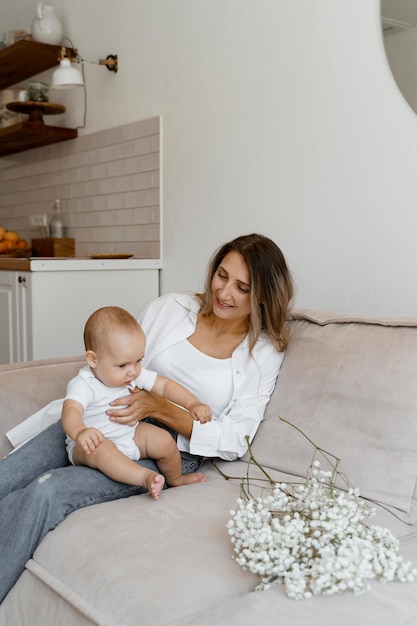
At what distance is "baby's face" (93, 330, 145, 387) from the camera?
1804 mm

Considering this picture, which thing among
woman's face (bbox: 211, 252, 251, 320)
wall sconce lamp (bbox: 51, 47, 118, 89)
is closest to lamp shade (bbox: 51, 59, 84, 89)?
wall sconce lamp (bbox: 51, 47, 118, 89)

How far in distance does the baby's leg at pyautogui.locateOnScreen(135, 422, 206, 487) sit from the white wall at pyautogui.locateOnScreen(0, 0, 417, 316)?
917mm

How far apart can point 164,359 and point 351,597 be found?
3.26 feet

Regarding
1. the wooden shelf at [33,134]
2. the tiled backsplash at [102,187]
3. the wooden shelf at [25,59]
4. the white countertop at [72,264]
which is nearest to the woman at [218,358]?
the white countertop at [72,264]

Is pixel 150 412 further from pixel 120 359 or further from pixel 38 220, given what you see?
pixel 38 220

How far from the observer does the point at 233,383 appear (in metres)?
2.06

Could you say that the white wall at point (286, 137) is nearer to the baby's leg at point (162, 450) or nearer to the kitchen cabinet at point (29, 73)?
the kitchen cabinet at point (29, 73)

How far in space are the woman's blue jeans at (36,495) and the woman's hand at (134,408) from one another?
0.12 metres

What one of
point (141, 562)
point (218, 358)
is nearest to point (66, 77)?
point (218, 358)

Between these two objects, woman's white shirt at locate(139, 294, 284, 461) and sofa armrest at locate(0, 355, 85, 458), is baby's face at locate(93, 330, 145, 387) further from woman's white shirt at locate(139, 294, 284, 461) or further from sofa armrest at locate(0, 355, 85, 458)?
sofa armrest at locate(0, 355, 85, 458)

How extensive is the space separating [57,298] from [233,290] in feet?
4.55

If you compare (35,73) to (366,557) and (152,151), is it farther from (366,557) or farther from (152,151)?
(366,557)

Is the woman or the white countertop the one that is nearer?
the woman

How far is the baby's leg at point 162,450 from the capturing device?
6.11 ft
